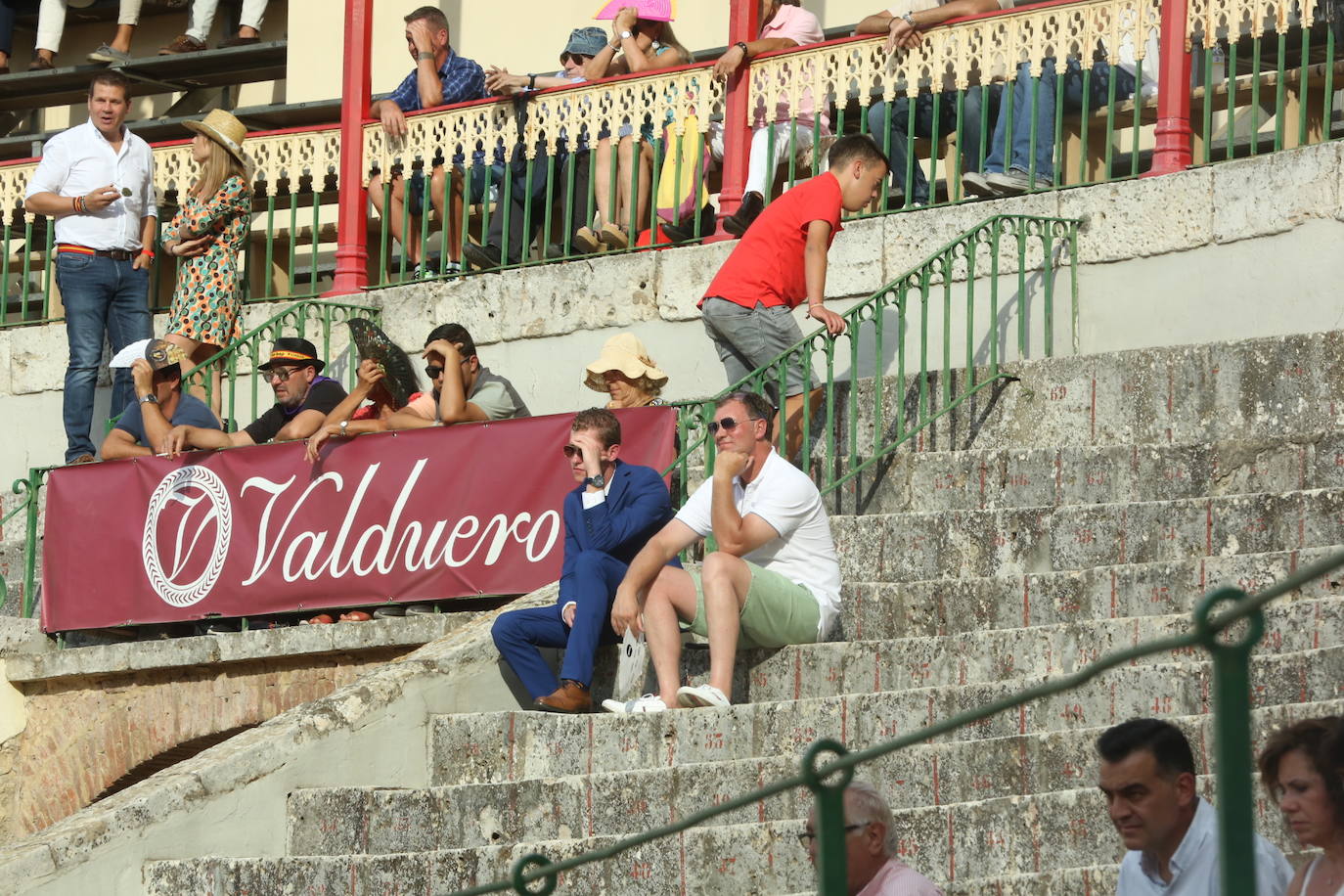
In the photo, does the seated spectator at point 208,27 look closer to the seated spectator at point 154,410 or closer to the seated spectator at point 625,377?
the seated spectator at point 154,410

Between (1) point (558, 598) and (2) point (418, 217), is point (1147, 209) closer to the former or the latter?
(1) point (558, 598)

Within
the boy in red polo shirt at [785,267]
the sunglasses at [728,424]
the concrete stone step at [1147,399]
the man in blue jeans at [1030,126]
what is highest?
the man in blue jeans at [1030,126]

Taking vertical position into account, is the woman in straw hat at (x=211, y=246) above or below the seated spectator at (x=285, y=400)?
above

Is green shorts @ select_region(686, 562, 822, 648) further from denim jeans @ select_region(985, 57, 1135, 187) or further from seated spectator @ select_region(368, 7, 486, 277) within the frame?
seated spectator @ select_region(368, 7, 486, 277)

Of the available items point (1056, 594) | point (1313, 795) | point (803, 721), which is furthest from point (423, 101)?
point (1313, 795)

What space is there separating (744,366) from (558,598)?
2.16m

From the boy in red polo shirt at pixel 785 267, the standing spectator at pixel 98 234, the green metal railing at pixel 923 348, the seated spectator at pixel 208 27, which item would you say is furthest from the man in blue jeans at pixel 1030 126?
the seated spectator at pixel 208 27

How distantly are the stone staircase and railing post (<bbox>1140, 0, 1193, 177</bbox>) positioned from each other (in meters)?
1.72

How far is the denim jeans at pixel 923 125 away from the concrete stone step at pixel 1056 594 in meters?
3.83

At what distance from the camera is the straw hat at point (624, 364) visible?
428 inches

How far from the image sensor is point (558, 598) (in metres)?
9.15

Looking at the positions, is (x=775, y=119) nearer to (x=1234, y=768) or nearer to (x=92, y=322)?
(x=92, y=322)

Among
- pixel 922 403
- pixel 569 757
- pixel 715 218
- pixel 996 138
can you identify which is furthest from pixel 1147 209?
pixel 569 757

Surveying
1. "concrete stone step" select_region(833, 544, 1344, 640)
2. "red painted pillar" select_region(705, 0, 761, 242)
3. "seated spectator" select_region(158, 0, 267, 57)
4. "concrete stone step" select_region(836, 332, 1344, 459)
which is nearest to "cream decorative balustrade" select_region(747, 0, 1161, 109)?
"red painted pillar" select_region(705, 0, 761, 242)
